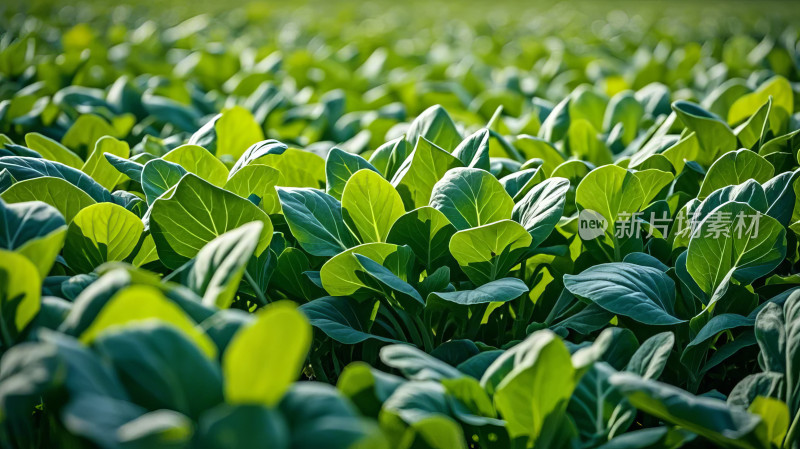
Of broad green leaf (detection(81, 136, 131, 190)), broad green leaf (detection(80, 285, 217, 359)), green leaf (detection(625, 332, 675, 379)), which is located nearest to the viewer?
broad green leaf (detection(80, 285, 217, 359))

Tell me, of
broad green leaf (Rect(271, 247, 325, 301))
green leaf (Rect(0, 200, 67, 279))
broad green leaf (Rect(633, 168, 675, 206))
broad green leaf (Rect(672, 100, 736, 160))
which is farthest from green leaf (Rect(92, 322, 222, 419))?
broad green leaf (Rect(672, 100, 736, 160))

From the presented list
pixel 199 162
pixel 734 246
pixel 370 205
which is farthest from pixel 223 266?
pixel 734 246

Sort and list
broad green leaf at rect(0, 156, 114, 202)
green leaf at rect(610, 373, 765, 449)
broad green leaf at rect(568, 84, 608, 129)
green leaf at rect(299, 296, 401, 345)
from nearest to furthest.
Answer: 1. green leaf at rect(610, 373, 765, 449)
2. green leaf at rect(299, 296, 401, 345)
3. broad green leaf at rect(0, 156, 114, 202)
4. broad green leaf at rect(568, 84, 608, 129)

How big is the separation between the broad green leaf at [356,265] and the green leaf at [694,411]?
1.96 ft

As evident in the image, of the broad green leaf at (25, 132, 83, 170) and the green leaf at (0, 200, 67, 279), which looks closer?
the green leaf at (0, 200, 67, 279)

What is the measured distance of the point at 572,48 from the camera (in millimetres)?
5480

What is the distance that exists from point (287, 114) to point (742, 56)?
3335 millimetres

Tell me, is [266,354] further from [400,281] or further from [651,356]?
[651,356]

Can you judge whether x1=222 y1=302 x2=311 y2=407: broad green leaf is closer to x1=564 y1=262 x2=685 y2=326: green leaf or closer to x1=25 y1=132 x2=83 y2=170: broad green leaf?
x1=564 y1=262 x2=685 y2=326: green leaf

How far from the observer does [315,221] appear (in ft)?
5.26

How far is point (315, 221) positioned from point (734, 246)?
3.26ft

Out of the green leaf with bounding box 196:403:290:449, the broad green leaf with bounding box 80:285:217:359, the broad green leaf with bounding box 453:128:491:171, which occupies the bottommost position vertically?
the green leaf with bounding box 196:403:290:449

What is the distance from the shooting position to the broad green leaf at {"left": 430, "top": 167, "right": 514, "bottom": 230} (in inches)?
62.4

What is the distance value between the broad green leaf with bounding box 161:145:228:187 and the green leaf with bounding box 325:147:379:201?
11.5 inches
